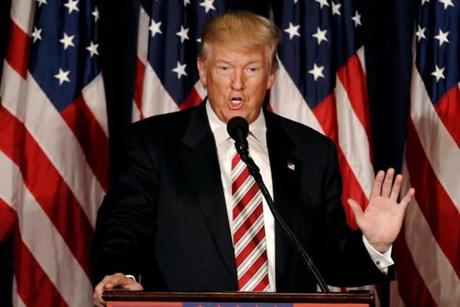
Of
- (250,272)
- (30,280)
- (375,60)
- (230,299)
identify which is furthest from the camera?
(375,60)

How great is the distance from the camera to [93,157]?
12.3 ft

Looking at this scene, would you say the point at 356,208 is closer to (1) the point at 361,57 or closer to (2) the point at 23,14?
(1) the point at 361,57

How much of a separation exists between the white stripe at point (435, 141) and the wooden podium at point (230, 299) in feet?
6.73

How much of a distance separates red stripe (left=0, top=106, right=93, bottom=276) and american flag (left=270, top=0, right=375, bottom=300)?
3.12 ft

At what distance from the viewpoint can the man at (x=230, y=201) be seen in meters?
2.46

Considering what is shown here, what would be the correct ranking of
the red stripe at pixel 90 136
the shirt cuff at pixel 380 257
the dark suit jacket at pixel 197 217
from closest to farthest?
the shirt cuff at pixel 380 257, the dark suit jacket at pixel 197 217, the red stripe at pixel 90 136

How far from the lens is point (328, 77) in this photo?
390cm

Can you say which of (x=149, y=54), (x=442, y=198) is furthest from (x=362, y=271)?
(x=149, y=54)

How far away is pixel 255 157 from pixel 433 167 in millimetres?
1373

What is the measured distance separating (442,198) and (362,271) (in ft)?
4.78

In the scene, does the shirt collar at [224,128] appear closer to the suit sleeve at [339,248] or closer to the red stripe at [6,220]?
the suit sleeve at [339,248]

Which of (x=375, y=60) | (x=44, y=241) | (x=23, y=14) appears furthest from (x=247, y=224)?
(x=375, y=60)

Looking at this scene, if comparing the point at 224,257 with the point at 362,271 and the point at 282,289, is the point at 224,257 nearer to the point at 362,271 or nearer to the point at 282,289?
the point at 282,289

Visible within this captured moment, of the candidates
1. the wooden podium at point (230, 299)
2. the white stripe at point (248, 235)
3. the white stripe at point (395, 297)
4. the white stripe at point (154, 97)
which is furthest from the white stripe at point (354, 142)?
the wooden podium at point (230, 299)
